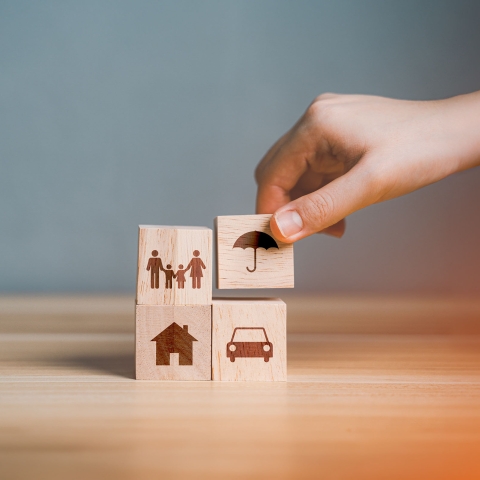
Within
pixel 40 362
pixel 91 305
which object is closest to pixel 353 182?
pixel 40 362

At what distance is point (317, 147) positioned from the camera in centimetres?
109

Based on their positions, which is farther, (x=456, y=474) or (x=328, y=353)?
(x=328, y=353)

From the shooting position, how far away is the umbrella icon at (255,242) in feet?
2.76

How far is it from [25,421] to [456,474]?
404mm

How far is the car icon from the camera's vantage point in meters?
0.79

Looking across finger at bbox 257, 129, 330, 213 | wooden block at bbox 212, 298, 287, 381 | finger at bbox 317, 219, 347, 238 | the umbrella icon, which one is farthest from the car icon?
finger at bbox 317, 219, 347, 238

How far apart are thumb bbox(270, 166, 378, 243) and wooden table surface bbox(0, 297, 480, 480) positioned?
204 mm

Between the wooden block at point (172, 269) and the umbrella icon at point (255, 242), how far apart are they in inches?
2.3

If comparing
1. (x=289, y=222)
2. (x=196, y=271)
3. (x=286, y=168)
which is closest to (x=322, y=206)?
(x=289, y=222)

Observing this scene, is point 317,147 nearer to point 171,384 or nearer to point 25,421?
point 171,384

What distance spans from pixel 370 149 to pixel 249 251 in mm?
272

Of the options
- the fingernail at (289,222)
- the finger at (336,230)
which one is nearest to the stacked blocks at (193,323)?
the fingernail at (289,222)

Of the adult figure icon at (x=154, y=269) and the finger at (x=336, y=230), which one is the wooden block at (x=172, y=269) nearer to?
the adult figure icon at (x=154, y=269)

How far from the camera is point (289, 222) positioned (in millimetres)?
828
